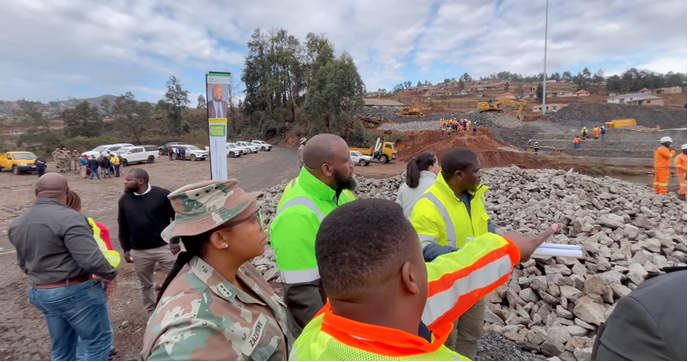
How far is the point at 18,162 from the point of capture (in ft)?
68.6

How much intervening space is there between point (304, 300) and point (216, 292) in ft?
1.89

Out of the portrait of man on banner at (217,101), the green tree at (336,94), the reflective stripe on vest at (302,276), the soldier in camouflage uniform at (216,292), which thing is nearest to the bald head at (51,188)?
the soldier in camouflage uniform at (216,292)

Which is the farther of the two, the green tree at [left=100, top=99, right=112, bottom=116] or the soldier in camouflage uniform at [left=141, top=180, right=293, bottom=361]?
the green tree at [left=100, top=99, right=112, bottom=116]

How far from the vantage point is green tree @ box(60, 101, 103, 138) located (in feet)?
139

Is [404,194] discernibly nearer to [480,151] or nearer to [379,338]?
[379,338]

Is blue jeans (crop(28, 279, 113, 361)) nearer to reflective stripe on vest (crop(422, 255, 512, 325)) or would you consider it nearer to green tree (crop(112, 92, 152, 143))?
reflective stripe on vest (crop(422, 255, 512, 325))

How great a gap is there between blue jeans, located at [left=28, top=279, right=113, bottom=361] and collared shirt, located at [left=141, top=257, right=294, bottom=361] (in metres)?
1.95

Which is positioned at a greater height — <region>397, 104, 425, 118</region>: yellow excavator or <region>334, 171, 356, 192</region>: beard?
<region>397, 104, 425, 118</region>: yellow excavator

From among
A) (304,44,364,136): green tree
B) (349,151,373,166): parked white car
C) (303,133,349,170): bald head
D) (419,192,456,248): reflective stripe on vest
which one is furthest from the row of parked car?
(419,192,456,248): reflective stripe on vest

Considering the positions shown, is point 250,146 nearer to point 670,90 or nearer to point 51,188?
point 51,188

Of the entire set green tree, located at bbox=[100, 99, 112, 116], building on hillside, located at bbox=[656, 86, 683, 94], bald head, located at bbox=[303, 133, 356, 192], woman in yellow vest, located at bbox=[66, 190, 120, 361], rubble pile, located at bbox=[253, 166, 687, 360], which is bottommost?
rubble pile, located at bbox=[253, 166, 687, 360]

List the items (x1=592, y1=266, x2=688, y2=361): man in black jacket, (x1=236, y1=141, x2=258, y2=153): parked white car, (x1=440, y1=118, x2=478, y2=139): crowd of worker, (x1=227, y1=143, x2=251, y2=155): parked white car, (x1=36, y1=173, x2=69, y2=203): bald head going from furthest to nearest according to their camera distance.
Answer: (x1=236, y1=141, x2=258, y2=153): parked white car < (x1=227, y1=143, x2=251, y2=155): parked white car < (x1=440, y1=118, x2=478, y2=139): crowd of worker < (x1=36, y1=173, x2=69, y2=203): bald head < (x1=592, y1=266, x2=688, y2=361): man in black jacket

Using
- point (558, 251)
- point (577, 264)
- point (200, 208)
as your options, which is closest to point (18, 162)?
point (200, 208)

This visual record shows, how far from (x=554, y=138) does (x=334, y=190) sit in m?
30.3
